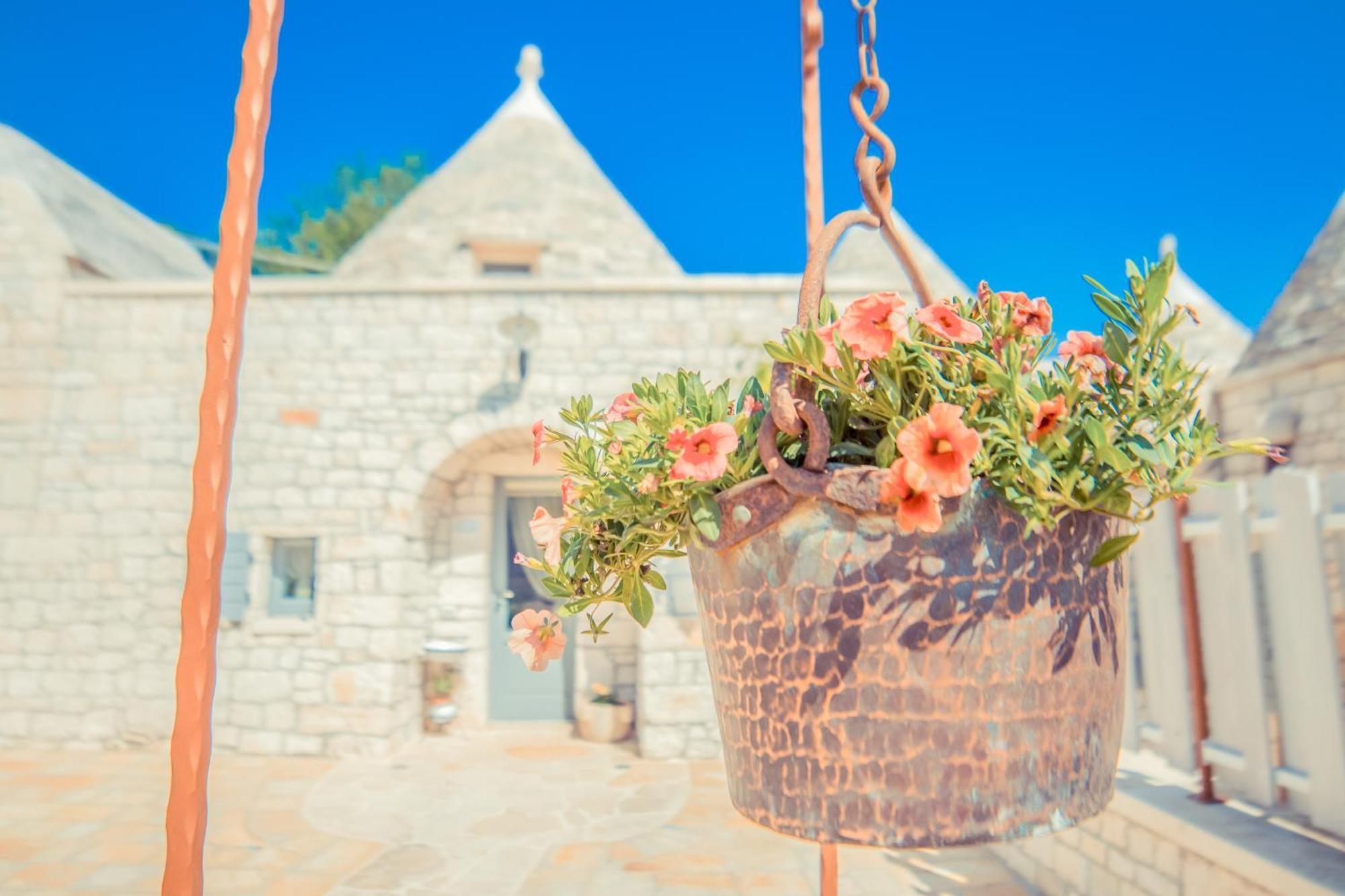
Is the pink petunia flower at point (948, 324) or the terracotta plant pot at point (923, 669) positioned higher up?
the pink petunia flower at point (948, 324)

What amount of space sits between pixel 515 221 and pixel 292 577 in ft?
13.3

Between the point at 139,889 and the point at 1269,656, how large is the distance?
7.48 meters

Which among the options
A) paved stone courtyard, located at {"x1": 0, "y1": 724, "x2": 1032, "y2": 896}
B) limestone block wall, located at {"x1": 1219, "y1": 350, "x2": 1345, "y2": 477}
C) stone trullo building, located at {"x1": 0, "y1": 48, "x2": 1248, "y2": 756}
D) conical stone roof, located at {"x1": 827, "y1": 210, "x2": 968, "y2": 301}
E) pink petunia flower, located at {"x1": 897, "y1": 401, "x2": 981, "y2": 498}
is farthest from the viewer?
conical stone roof, located at {"x1": 827, "y1": 210, "x2": 968, "y2": 301}

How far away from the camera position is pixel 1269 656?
6273 mm

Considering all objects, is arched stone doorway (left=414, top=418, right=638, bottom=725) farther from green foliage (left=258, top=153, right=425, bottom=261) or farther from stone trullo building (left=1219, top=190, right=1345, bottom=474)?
green foliage (left=258, top=153, right=425, bottom=261)

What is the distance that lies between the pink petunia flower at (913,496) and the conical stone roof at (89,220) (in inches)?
327

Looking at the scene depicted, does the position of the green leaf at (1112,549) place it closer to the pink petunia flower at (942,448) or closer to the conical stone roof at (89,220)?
the pink petunia flower at (942,448)

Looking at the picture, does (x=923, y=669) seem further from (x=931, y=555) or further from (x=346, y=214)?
(x=346, y=214)

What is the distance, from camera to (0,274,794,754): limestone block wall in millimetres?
6301

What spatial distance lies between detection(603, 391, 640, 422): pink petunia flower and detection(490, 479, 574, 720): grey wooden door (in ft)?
19.4

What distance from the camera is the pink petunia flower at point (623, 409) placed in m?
0.99

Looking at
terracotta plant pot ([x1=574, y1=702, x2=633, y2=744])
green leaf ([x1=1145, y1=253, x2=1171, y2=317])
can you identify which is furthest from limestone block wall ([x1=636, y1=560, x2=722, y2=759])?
green leaf ([x1=1145, y1=253, x2=1171, y2=317])

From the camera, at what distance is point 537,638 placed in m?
0.96

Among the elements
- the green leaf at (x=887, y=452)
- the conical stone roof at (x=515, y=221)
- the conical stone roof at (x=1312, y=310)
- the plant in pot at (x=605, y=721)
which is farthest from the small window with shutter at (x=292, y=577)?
the conical stone roof at (x=1312, y=310)
